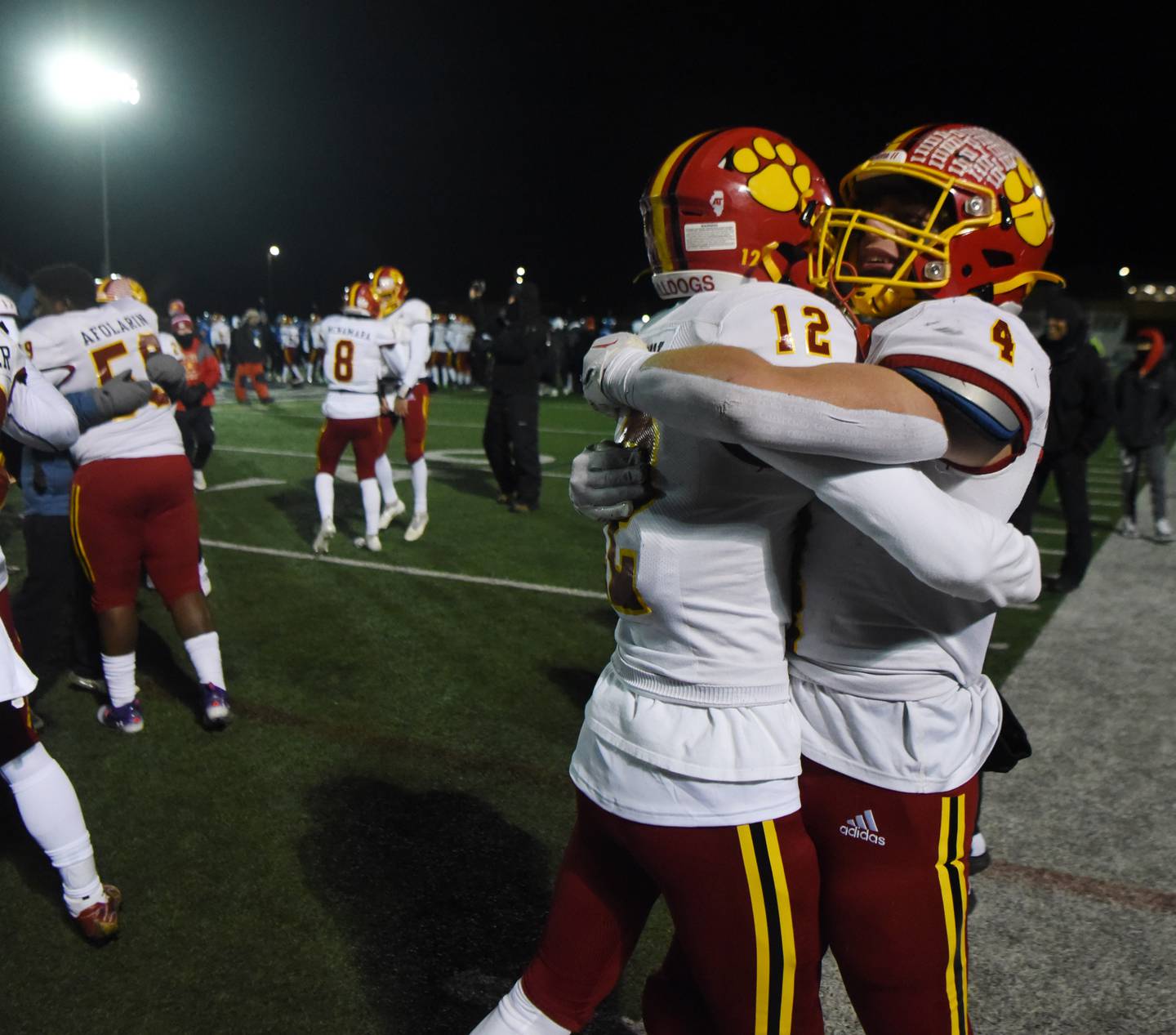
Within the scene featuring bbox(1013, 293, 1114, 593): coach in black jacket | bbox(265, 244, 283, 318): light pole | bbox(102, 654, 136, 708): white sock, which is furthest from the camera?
bbox(265, 244, 283, 318): light pole

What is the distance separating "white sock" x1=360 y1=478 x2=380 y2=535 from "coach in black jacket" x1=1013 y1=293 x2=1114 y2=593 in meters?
4.97

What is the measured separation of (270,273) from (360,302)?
135ft

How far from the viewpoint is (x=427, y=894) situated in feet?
10.5

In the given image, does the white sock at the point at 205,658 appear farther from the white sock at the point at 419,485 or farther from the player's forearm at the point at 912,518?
the white sock at the point at 419,485

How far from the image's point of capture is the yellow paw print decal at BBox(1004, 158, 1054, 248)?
1.82 meters

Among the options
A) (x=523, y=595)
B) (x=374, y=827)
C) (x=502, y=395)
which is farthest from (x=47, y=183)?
(x=374, y=827)

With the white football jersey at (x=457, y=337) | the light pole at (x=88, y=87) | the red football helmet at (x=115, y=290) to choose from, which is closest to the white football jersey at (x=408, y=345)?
the red football helmet at (x=115, y=290)

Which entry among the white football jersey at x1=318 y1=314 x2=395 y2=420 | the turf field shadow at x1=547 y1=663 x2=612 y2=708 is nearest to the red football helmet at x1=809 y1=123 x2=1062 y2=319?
the turf field shadow at x1=547 y1=663 x2=612 y2=708

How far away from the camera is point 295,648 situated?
5551 millimetres

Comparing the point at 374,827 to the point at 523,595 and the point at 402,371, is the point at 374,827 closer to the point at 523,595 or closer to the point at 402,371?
the point at 523,595

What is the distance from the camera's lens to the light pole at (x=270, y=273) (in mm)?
45844

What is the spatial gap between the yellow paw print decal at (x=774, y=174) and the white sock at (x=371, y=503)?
20.8 feet

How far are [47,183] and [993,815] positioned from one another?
38.7m

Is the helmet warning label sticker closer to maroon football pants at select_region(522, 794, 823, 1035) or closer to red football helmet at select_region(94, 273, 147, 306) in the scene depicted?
maroon football pants at select_region(522, 794, 823, 1035)
